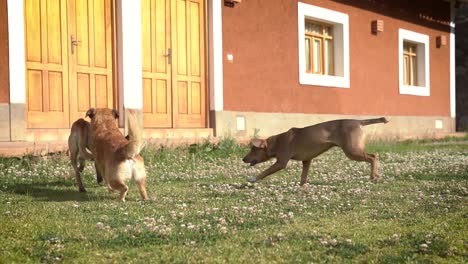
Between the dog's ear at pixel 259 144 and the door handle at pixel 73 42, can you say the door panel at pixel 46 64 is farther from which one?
the dog's ear at pixel 259 144

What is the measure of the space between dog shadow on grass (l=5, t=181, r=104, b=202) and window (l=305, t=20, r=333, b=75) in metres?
10.6

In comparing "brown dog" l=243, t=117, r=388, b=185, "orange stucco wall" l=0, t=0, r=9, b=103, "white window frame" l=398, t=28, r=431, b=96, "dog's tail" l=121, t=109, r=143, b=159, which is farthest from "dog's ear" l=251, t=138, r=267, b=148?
"white window frame" l=398, t=28, r=431, b=96

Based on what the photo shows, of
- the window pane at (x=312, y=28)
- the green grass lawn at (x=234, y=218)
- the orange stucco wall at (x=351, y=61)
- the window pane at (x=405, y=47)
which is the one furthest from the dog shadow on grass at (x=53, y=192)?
the window pane at (x=405, y=47)

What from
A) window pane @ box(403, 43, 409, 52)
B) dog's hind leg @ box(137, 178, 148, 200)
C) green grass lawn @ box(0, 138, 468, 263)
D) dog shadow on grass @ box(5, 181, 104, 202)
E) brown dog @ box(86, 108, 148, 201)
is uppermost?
window pane @ box(403, 43, 409, 52)

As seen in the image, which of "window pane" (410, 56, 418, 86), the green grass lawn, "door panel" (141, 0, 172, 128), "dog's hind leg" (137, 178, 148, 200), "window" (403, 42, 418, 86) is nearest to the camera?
the green grass lawn

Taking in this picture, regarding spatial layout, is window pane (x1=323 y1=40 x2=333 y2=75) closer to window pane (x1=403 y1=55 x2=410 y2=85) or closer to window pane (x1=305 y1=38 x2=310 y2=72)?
window pane (x1=305 y1=38 x2=310 y2=72)

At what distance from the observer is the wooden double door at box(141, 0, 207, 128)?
40.9 ft

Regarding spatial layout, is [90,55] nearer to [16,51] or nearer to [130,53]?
[130,53]

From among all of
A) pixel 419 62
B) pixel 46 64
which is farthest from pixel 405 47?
pixel 46 64

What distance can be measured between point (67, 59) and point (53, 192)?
4.56 meters

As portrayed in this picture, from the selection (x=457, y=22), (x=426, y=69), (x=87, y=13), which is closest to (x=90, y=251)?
(x=87, y=13)

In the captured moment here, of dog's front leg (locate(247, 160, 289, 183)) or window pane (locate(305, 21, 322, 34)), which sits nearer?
dog's front leg (locate(247, 160, 289, 183))

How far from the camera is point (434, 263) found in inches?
146

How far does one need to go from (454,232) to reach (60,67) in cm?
805
